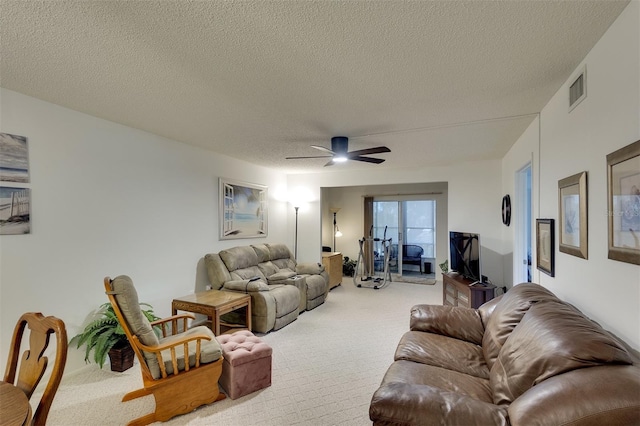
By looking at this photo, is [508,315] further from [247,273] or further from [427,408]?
[247,273]

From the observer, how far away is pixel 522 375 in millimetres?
1417

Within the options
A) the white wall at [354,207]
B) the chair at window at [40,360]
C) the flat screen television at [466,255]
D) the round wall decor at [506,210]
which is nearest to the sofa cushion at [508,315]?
the flat screen television at [466,255]

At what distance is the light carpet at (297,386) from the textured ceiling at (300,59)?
2.47 metres

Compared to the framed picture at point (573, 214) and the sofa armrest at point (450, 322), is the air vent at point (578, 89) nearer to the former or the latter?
the framed picture at point (573, 214)

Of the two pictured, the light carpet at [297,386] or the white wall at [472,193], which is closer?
the light carpet at [297,386]

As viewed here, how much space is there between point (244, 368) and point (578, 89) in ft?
10.4

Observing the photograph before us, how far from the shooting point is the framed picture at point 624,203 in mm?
1318

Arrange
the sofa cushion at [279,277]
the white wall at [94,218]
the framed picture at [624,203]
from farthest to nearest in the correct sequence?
the sofa cushion at [279,277] → the white wall at [94,218] → the framed picture at [624,203]

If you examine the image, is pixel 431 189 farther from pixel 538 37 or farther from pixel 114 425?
pixel 114 425

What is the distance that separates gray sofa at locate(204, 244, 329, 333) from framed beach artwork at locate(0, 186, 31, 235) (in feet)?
6.77

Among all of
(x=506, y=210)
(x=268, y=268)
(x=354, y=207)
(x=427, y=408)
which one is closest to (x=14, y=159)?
(x=268, y=268)

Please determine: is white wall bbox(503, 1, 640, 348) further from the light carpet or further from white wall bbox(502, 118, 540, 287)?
the light carpet

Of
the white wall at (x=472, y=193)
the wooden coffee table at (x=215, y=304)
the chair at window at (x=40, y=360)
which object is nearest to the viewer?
the chair at window at (x=40, y=360)

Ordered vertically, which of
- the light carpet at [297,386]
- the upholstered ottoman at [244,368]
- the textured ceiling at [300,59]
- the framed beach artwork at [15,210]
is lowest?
the light carpet at [297,386]
